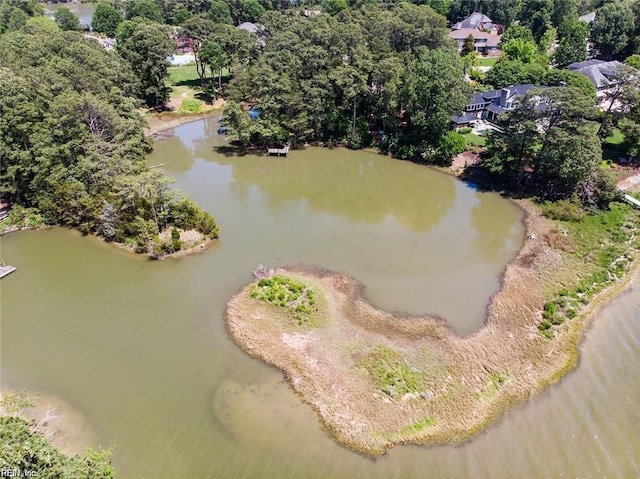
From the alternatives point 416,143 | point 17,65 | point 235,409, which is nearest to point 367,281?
point 235,409

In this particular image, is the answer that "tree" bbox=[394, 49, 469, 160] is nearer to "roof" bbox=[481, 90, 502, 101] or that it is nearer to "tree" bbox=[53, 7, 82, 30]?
"roof" bbox=[481, 90, 502, 101]

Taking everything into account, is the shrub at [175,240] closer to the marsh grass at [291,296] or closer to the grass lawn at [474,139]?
the marsh grass at [291,296]

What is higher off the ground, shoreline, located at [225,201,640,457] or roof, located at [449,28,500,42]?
roof, located at [449,28,500,42]

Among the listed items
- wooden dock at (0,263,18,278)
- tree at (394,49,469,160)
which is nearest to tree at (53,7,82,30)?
wooden dock at (0,263,18,278)

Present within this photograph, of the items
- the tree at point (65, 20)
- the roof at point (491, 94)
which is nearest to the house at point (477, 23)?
the roof at point (491, 94)

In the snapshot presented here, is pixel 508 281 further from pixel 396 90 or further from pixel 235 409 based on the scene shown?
pixel 396 90

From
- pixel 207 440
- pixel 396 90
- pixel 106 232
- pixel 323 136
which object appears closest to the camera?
pixel 207 440
